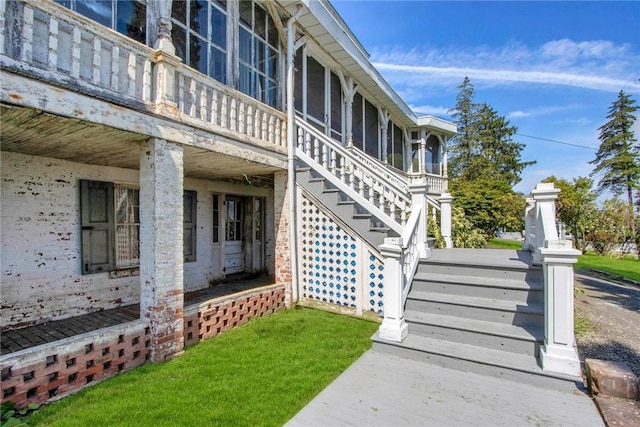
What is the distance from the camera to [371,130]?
10.5m

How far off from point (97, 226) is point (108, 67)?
109 inches

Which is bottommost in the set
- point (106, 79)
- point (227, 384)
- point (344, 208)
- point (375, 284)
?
point (227, 384)

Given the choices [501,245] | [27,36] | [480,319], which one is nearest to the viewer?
[27,36]

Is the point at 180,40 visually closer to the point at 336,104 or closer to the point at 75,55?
the point at 75,55

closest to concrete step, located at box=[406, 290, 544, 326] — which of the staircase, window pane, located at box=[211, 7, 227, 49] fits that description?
the staircase

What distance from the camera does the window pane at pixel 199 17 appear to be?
473 cm

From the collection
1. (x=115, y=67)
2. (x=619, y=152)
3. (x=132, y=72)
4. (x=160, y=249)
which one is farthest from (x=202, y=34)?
(x=619, y=152)

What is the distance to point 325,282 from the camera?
5.80 meters

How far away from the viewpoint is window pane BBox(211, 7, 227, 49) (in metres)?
5.05

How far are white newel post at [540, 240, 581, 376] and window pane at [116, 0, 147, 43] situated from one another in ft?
17.9

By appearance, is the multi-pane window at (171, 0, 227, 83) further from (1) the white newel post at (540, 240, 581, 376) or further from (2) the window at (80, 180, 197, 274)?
(1) the white newel post at (540, 240, 581, 376)

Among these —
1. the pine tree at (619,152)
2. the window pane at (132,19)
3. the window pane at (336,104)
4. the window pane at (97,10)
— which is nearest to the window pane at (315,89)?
the window pane at (336,104)

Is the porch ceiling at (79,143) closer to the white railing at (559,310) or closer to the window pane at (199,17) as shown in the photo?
the window pane at (199,17)

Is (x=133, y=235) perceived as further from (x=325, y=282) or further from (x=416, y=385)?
(x=416, y=385)
